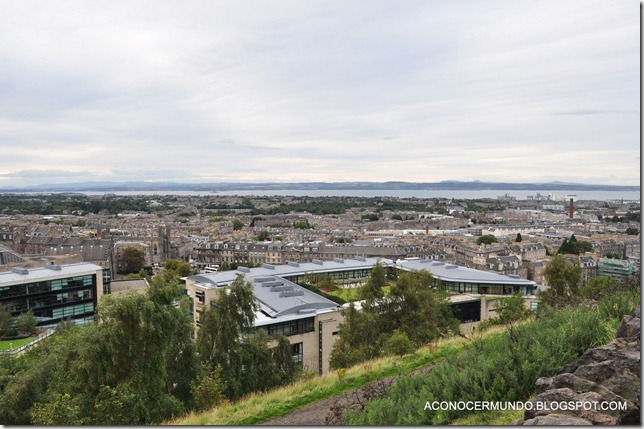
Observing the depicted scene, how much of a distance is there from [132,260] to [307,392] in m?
46.7

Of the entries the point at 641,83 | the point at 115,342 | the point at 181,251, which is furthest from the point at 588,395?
the point at 181,251

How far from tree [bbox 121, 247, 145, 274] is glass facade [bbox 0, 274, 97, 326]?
Result: 24.6 meters

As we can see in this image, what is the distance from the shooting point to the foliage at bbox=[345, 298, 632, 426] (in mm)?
5906

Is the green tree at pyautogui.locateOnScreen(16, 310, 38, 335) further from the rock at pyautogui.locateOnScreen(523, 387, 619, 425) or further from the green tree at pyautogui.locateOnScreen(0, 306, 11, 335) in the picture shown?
the rock at pyautogui.locateOnScreen(523, 387, 619, 425)

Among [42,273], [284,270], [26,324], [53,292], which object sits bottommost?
[26,324]

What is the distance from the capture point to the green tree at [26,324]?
75.6 feet

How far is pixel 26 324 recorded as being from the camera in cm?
2308

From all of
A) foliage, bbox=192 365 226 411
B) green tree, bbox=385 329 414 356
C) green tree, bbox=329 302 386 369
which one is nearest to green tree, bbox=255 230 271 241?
green tree, bbox=329 302 386 369

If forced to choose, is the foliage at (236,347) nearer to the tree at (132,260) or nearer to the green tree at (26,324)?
the green tree at (26,324)

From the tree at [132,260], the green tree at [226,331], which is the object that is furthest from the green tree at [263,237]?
the green tree at [226,331]

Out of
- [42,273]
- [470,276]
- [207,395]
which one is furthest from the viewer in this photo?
[470,276]

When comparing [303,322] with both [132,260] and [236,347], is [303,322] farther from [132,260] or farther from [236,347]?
[132,260]

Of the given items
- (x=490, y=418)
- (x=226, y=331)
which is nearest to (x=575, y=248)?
(x=226, y=331)

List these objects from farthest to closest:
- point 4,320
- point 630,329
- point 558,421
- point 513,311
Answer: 1. point 4,320
2. point 513,311
3. point 630,329
4. point 558,421
